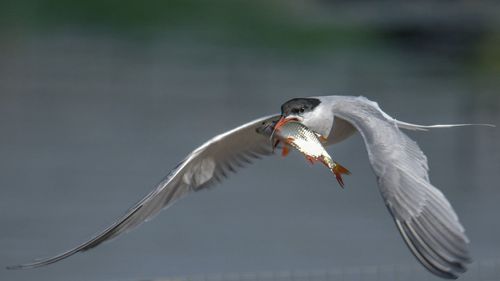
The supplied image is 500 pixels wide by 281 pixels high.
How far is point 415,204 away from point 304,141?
1.71 ft

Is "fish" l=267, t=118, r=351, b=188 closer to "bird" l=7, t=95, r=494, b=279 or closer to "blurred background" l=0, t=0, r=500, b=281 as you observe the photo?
"bird" l=7, t=95, r=494, b=279

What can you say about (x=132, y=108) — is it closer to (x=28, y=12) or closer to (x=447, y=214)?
(x=28, y=12)

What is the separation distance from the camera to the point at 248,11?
50.2 feet

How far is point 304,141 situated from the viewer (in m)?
3.49

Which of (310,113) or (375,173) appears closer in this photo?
(375,173)

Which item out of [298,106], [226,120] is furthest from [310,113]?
[226,120]

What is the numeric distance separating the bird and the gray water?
79 centimetres

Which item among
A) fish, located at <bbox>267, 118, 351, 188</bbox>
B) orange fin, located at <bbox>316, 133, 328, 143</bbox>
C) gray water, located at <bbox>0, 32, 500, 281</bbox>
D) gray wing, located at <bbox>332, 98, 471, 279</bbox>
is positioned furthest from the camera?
gray water, located at <bbox>0, 32, 500, 281</bbox>

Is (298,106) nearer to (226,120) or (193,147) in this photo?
(193,147)

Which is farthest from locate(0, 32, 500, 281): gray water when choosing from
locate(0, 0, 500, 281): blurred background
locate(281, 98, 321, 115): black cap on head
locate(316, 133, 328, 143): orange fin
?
locate(281, 98, 321, 115): black cap on head

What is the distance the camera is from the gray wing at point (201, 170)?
3.58 m

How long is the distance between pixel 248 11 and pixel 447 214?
40.7ft

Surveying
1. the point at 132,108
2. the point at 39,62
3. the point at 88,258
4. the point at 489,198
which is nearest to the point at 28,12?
the point at 39,62

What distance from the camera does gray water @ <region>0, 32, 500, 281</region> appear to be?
20.5 ft
